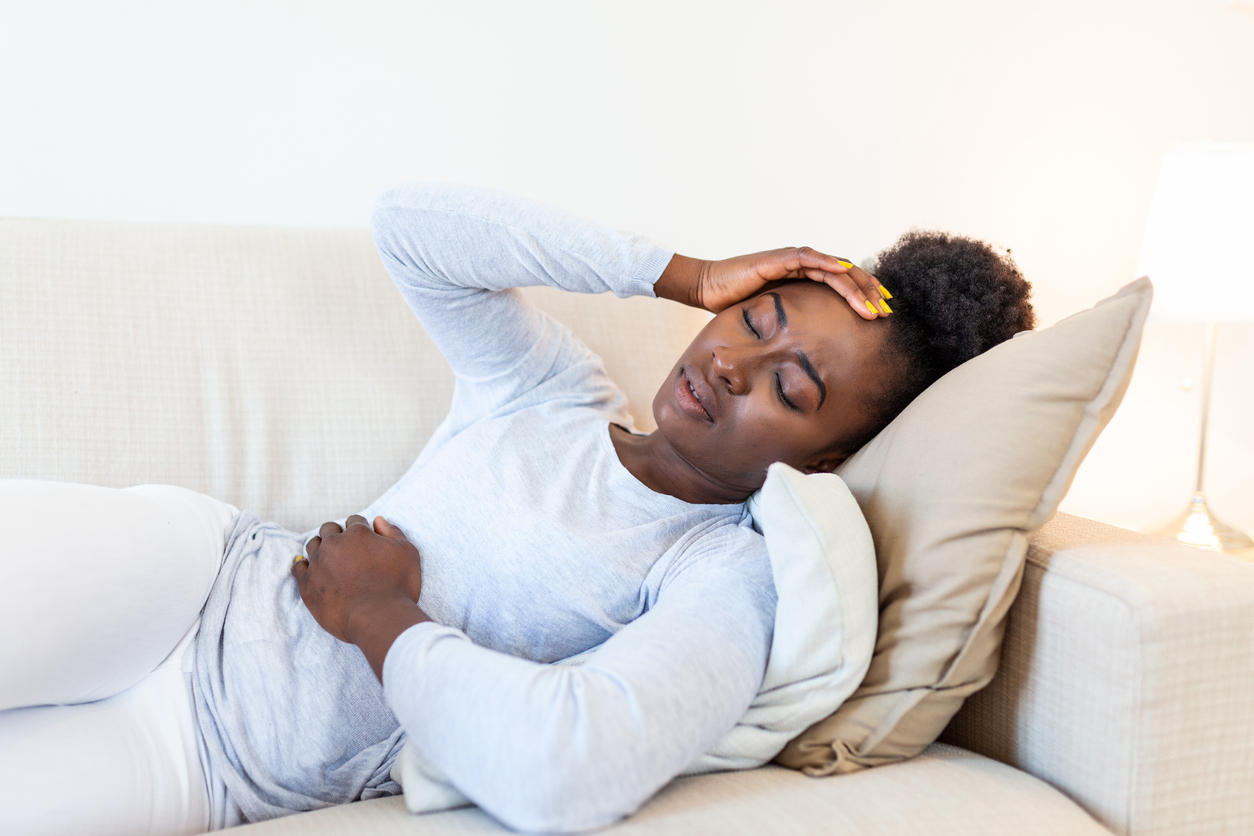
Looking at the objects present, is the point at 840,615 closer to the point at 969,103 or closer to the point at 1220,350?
the point at 969,103

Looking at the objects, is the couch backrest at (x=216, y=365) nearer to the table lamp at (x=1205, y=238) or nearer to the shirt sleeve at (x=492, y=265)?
the shirt sleeve at (x=492, y=265)

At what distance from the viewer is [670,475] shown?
1095mm

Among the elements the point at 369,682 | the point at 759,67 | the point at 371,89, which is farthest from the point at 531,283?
the point at 759,67

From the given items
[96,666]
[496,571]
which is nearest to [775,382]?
[496,571]

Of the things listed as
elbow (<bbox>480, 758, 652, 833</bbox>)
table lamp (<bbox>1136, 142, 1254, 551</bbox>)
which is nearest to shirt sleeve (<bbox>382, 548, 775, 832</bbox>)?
elbow (<bbox>480, 758, 652, 833</bbox>)

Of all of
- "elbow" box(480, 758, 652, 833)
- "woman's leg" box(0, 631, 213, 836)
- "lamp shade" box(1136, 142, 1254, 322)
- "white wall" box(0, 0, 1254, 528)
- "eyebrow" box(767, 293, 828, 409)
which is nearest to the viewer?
"elbow" box(480, 758, 652, 833)

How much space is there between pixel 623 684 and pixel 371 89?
53.7 inches

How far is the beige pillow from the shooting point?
2.68 ft

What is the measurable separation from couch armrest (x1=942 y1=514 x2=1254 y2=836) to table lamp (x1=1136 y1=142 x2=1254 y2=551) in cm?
118

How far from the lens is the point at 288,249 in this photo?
1.39 m

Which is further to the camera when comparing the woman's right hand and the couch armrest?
the woman's right hand

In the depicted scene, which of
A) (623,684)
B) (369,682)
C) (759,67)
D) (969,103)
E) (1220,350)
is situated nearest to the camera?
(623,684)

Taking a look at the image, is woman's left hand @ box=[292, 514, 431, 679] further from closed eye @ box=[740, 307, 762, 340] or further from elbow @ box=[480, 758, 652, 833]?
closed eye @ box=[740, 307, 762, 340]

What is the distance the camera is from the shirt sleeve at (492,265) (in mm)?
1048
